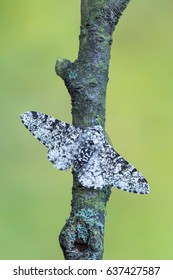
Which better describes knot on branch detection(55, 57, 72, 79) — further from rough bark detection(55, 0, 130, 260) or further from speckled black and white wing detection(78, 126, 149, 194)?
speckled black and white wing detection(78, 126, 149, 194)

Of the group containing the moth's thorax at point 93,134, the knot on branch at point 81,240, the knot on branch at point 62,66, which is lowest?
the knot on branch at point 81,240

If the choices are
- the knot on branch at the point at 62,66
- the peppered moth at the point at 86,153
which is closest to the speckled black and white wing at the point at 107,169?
the peppered moth at the point at 86,153

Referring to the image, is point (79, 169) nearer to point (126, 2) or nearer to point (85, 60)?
point (85, 60)

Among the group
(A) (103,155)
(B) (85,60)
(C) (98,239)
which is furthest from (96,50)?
(C) (98,239)

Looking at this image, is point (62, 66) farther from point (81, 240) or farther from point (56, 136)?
point (81, 240)

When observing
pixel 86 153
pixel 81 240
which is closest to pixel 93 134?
pixel 86 153

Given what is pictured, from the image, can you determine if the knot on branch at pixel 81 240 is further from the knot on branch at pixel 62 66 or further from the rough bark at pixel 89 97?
the knot on branch at pixel 62 66

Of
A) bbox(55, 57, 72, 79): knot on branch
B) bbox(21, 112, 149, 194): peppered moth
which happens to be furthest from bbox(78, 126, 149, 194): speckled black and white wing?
bbox(55, 57, 72, 79): knot on branch
